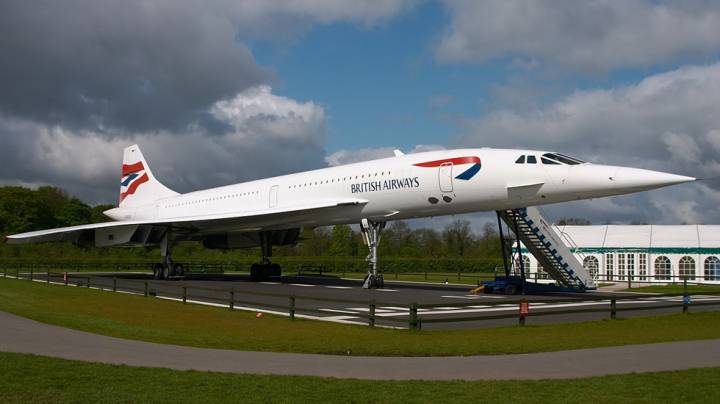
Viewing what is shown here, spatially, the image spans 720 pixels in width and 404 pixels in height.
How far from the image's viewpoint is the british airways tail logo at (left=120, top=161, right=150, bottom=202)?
4134 centimetres

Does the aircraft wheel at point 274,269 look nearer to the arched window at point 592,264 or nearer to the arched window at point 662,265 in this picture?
the arched window at point 592,264

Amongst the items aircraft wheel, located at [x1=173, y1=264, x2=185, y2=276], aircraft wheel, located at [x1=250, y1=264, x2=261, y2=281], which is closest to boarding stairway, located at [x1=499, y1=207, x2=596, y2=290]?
aircraft wheel, located at [x1=250, y1=264, x2=261, y2=281]

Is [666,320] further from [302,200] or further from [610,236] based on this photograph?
[610,236]

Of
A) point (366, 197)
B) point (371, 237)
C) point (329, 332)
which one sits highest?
point (366, 197)

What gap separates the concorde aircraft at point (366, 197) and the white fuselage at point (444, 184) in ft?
0.11

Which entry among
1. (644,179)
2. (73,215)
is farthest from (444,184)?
(73,215)

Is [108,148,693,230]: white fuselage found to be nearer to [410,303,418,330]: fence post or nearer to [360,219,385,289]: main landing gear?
[360,219,385,289]: main landing gear

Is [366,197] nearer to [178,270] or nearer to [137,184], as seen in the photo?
[178,270]

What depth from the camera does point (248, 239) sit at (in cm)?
3569

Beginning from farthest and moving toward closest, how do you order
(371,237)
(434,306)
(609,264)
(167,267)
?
(609,264) → (167,267) → (371,237) → (434,306)

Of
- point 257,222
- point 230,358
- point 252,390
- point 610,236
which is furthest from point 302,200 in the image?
point 610,236

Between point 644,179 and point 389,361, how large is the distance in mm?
11686

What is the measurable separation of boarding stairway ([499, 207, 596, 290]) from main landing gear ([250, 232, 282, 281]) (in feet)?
44.1

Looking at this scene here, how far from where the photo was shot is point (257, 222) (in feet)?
99.7
